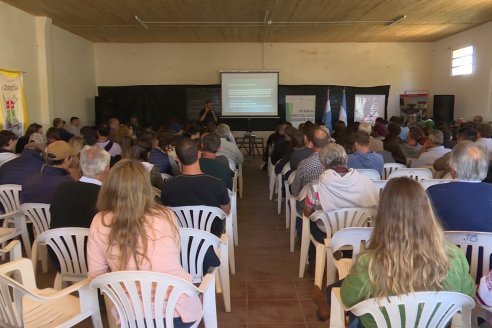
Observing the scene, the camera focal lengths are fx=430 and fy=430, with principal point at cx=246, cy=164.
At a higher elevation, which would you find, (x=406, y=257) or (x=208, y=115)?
(x=208, y=115)

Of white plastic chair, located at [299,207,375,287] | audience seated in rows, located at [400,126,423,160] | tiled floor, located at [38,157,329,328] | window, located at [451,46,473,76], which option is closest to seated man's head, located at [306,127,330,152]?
tiled floor, located at [38,157,329,328]

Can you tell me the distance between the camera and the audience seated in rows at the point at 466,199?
233 cm

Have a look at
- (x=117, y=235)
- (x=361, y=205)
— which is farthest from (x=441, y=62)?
(x=117, y=235)

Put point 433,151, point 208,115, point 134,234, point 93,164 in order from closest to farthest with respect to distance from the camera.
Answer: point 134,234 → point 93,164 → point 433,151 → point 208,115

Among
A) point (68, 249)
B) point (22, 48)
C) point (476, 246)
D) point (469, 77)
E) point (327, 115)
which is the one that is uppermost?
point (22, 48)

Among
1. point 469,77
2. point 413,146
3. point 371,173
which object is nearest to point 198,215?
point 371,173

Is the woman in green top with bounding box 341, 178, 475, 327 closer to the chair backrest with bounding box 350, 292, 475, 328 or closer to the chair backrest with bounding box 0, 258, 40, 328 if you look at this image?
the chair backrest with bounding box 350, 292, 475, 328

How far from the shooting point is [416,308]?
1557 mm

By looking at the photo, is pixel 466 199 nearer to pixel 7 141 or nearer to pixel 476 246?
pixel 476 246

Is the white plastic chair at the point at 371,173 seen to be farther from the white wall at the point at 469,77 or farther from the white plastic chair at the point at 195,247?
the white wall at the point at 469,77

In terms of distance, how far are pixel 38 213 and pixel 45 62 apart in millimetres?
5797

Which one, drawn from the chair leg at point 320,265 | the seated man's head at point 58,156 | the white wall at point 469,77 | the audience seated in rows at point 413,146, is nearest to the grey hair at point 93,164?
the seated man's head at point 58,156

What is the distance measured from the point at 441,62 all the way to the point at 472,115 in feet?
6.73

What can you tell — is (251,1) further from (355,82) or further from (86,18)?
(355,82)
